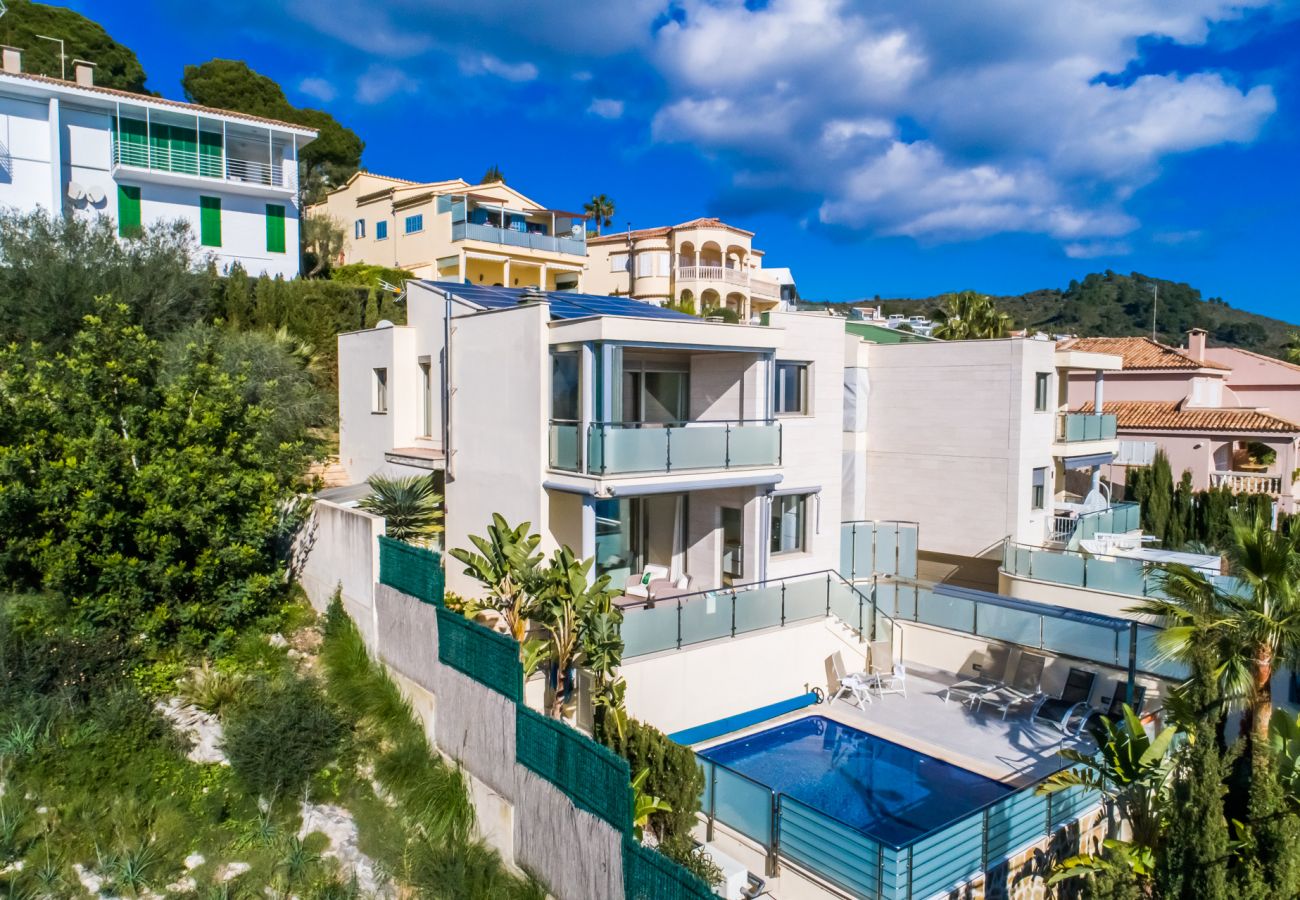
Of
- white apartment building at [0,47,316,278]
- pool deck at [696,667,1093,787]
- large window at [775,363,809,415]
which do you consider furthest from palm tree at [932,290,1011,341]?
white apartment building at [0,47,316,278]

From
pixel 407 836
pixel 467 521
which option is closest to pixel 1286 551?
pixel 407 836

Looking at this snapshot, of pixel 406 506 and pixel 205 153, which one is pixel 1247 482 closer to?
pixel 406 506

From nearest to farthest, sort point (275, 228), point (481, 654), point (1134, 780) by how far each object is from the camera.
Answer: point (1134, 780) < point (481, 654) < point (275, 228)

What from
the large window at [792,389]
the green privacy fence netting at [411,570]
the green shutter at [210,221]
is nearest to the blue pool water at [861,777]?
the green privacy fence netting at [411,570]

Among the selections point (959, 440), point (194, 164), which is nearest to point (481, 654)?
point (959, 440)

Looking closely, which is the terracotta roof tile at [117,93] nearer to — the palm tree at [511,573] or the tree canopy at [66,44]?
the tree canopy at [66,44]

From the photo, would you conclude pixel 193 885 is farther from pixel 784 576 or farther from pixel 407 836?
pixel 784 576
